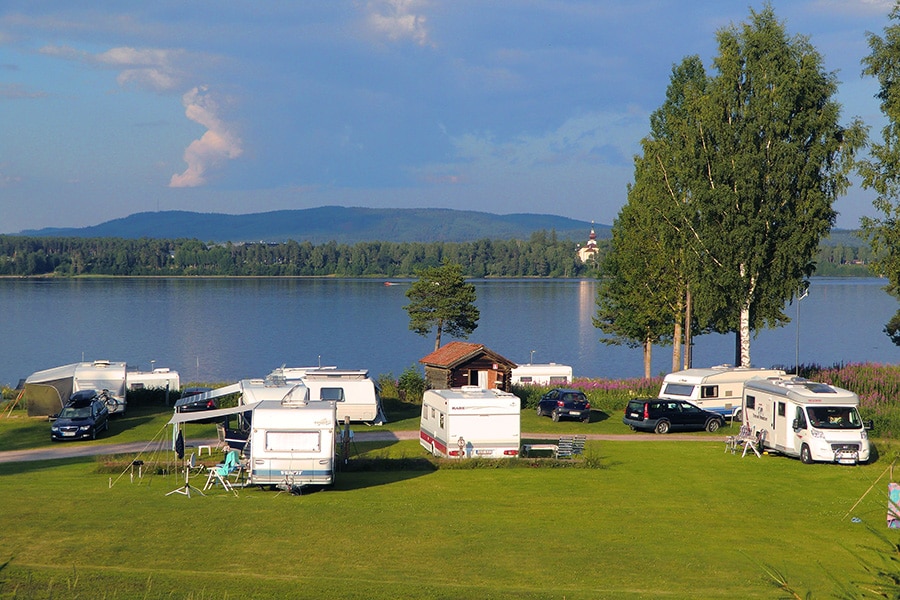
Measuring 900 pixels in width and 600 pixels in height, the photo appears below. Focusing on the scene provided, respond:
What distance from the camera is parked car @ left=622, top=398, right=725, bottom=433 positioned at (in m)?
35.3

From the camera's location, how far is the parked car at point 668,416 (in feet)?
116

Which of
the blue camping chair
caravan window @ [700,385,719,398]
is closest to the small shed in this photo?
caravan window @ [700,385,719,398]

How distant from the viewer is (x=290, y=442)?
909 inches

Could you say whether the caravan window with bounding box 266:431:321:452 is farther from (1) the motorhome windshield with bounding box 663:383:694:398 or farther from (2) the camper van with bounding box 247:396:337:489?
(1) the motorhome windshield with bounding box 663:383:694:398

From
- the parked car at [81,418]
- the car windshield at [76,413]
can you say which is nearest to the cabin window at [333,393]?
the parked car at [81,418]

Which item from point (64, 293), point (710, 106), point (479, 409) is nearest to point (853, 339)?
point (710, 106)

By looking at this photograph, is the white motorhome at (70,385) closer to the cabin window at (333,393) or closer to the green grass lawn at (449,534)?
the cabin window at (333,393)

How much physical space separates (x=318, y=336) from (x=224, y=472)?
81.8 m

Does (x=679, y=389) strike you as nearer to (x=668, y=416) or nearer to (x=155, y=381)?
(x=668, y=416)

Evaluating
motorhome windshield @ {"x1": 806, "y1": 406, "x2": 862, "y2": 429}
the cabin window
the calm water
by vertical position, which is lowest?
the calm water

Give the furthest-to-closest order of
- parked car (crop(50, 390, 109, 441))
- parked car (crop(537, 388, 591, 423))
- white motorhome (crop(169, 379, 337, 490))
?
1. parked car (crop(537, 388, 591, 423))
2. parked car (crop(50, 390, 109, 441))
3. white motorhome (crop(169, 379, 337, 490))

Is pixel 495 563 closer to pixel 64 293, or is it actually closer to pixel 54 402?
pixel 54 402

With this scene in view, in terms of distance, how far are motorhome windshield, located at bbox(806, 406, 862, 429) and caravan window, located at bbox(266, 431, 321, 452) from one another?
633 inches

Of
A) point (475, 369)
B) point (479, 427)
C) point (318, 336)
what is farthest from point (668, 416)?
point (318, 336)
